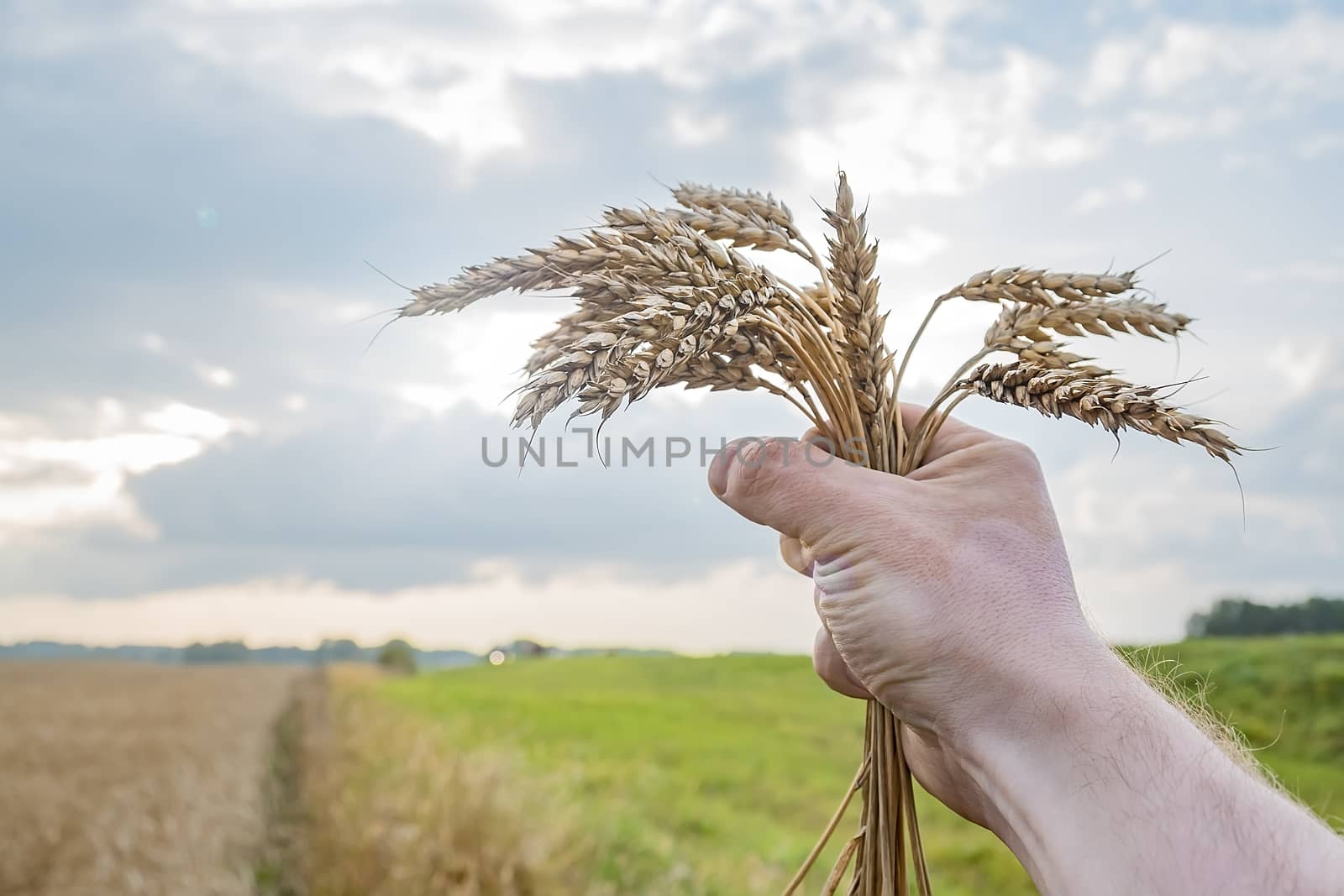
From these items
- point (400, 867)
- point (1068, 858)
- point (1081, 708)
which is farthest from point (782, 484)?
point (400, 867)

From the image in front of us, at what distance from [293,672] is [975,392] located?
33.9 metres

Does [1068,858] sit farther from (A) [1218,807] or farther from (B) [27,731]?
(B) [27,731]

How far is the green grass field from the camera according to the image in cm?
577

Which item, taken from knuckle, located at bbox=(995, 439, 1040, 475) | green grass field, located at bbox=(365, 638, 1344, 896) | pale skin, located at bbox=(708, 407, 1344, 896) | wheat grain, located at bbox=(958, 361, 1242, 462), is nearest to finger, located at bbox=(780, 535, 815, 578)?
pale skin, located at bbox=(708, 407, 1344, 896)

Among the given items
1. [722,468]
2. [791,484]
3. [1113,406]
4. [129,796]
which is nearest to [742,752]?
[129,796]

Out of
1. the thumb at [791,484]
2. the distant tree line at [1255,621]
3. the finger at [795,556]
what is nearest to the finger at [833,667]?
Answer: the finger at [795,556]

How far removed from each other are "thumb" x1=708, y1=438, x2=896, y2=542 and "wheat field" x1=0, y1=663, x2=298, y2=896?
3.86 m

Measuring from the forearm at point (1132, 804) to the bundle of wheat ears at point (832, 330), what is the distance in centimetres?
23

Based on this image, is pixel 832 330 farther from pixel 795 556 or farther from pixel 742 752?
pixel 742 752

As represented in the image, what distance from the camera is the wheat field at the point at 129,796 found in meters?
4.92

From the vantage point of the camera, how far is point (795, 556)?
208cm

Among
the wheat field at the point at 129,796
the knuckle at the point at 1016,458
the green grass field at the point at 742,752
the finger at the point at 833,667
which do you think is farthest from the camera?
the green grass field at the point at 742,752

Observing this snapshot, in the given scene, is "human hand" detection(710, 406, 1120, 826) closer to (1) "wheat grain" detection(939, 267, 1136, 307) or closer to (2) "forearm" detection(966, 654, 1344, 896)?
(2) "forearm" detection(966, 654, 1344, 896)

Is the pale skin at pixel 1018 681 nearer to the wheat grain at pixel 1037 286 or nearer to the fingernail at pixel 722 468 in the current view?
the fingernail at pixel 722 468
